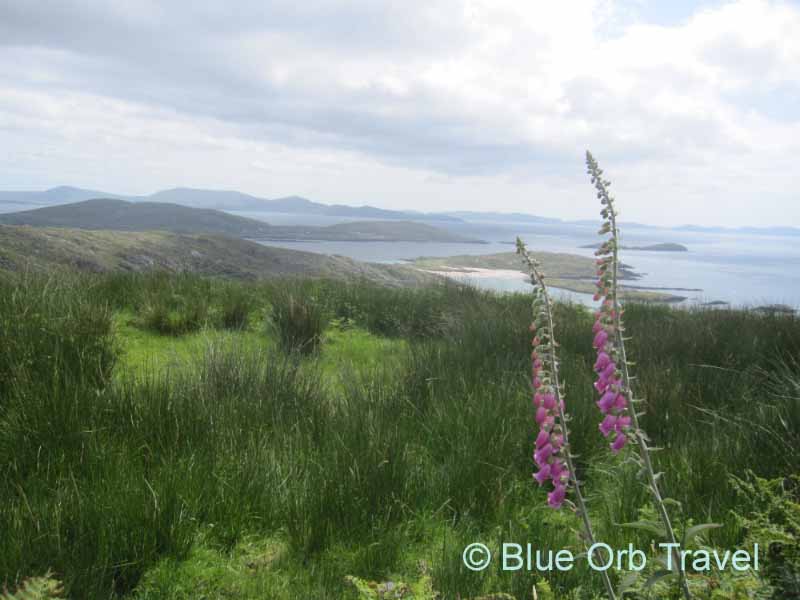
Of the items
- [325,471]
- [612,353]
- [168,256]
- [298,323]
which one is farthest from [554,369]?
[168,256]

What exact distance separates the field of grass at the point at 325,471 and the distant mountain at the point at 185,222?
4746 cm

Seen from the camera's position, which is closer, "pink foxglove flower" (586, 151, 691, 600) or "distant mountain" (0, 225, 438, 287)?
Answer: "pink foxglove flower" (586, 151, 691, 600)

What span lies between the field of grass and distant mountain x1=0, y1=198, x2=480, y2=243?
4746 cm

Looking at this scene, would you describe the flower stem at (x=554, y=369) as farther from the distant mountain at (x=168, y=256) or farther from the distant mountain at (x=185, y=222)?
the distant mountain at (x=185, y=222)

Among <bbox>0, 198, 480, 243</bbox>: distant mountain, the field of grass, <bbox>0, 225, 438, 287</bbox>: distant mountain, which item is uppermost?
<bbox>0, 198, 480, 243</bbox>: distant mountain

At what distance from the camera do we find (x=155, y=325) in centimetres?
708

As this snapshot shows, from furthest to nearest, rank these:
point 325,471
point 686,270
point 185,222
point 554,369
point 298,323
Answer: point 185,222 < point 686,270 < point 298,323 < point 325,471 < point 554,369

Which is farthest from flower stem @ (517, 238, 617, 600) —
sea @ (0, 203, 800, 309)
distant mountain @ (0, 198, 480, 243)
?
distant mountain @ (0, 198, 480, 243)

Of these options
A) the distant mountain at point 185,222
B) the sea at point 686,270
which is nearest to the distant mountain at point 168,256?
the sea at point 686,270

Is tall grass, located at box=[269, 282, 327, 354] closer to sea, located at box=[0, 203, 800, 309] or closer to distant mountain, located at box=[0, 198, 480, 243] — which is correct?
sea, located at box=[0, 203, 800, 309]

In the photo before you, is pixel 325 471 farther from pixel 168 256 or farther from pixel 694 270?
Result: pixel 694 270

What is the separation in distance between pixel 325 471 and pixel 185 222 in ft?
198

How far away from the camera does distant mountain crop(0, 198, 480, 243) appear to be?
54.3 meters

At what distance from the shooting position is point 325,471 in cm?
306
